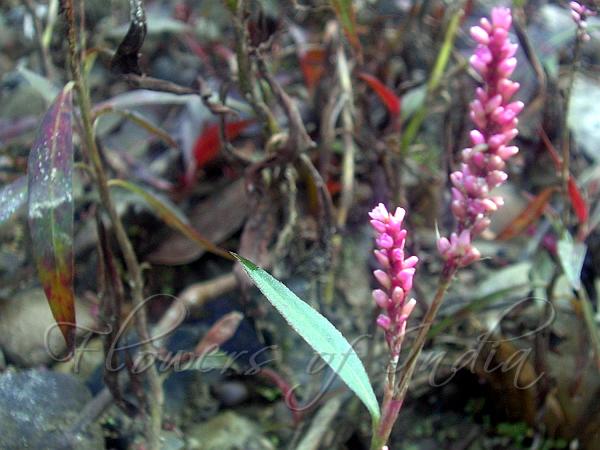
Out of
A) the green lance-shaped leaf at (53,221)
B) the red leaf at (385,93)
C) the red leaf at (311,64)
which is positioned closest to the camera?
the green lance-shaped leaf at (53,221)

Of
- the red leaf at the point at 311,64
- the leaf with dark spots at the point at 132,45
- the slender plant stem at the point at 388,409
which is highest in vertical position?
the leaf with dark spots at the point at 132,45

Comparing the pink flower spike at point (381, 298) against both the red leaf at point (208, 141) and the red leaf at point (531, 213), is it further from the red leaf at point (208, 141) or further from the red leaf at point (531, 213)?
the red leaf at point (208, 141)

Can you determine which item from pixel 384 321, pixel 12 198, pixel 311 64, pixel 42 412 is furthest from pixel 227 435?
pixel 311 64

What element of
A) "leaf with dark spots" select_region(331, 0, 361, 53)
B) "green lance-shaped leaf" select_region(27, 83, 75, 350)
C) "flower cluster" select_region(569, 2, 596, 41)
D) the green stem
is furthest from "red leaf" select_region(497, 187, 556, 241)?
"green lance-shaped leaf" select_region(27, 83, 75, 350)

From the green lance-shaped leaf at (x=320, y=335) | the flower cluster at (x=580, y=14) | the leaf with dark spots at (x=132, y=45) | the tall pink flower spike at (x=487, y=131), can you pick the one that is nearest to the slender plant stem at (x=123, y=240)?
the leaf with dark spots at (x=132, y=45)

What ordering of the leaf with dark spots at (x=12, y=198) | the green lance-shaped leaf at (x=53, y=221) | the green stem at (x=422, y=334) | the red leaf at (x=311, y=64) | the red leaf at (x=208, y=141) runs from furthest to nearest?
the red leaf at (x=311, y=64) < the red leaf at (x=208, y=141) < the leaf with dark spots at (x=12, y=198) < the green lance-shaped leaf at (x=53, y=221) < the green stem at (x=422, y=334)

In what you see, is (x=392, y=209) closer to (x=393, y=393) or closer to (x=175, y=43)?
(x=393, y=393)

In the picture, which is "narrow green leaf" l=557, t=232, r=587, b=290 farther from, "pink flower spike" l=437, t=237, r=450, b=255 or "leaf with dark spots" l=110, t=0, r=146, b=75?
"leaf with dark spots" l=110, t=0, r=146, b=75
